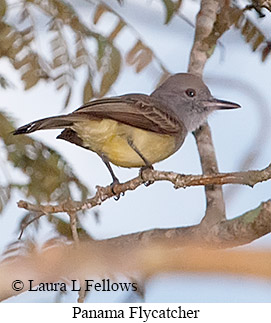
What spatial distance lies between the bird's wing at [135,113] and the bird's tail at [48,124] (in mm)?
46

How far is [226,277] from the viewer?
1305 millimetres

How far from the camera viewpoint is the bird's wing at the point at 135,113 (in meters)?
3.20

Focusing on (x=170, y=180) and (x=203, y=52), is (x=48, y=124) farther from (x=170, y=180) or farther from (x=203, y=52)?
(x=203, y=52)

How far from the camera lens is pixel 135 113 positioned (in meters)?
3.40

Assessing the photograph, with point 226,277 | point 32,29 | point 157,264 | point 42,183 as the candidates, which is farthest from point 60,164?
point 226,277

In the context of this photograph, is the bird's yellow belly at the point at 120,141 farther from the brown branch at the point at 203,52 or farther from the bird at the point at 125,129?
the brown branch at the point at 203,52

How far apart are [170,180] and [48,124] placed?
77 centimetres

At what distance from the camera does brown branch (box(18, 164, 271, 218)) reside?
88.8 inches

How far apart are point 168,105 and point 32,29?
1.05 m

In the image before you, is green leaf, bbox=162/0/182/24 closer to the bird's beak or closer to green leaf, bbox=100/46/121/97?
green leaf, bbox=100/46/121/97

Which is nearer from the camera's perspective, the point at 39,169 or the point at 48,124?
the point at 48,124

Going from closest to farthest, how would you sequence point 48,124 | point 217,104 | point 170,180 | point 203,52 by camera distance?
point 170,180
point 48,124
point 203,52
point 217,104

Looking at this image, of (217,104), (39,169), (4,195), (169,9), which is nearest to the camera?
(4,195)

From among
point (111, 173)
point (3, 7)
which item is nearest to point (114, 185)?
point (111, 173)
